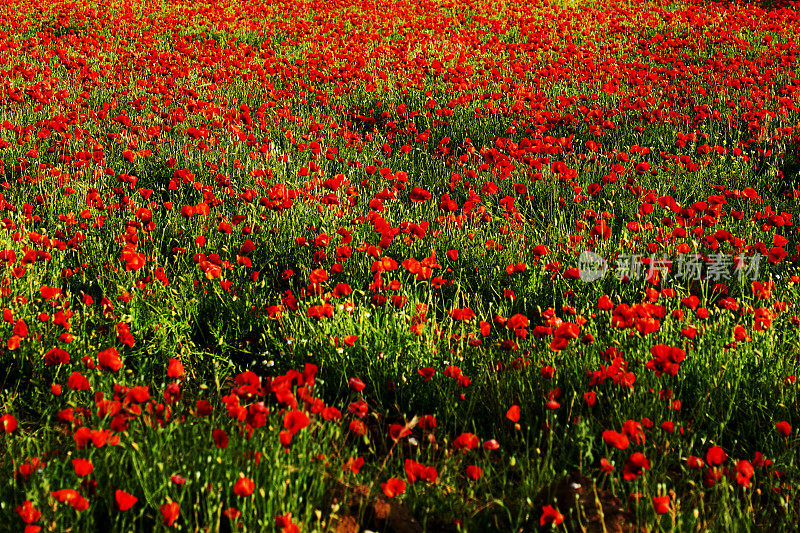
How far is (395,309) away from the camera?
2.88m

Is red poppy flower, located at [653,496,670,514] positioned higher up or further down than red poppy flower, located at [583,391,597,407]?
higher up

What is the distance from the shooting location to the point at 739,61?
889 cm

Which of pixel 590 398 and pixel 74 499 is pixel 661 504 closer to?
pixel 590 398

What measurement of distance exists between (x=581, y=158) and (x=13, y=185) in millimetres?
4251

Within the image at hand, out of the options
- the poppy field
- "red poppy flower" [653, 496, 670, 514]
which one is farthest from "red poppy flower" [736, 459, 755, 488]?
"red poppy flower" [653, 496, 670, 514]

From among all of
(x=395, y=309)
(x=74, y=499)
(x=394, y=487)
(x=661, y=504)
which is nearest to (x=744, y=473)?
(x=661, y=504)

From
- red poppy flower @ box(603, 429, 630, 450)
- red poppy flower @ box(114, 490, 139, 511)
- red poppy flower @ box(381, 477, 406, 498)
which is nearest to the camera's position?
red poppy flower @ box(114, 490, 139, 511)

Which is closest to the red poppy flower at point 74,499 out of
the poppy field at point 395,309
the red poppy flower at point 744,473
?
the poppy field at point 395,309

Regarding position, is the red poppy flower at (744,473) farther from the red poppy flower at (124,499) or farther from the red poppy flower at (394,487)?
the red poppy flower at (124,499)

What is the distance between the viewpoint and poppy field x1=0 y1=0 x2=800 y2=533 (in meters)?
1.89

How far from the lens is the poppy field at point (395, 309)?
189 cm

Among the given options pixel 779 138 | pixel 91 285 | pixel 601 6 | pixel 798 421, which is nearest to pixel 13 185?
pixel 91 285

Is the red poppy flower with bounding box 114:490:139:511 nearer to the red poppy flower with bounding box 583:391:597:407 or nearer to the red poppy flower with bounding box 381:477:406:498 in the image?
the red poppy flower with bounding box 381:477:406:498

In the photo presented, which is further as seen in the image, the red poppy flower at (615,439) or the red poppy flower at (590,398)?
the red poppy flower at (590,398)
